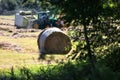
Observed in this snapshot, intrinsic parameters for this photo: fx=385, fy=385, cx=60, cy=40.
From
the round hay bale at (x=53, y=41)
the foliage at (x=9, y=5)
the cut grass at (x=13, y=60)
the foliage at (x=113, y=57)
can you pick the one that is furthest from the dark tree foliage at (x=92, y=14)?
the foliage at (x=9, y=5)

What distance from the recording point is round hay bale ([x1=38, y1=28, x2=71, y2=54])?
2175cm

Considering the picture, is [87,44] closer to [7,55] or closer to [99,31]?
[99,31]

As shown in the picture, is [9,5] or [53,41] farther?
[9,5]

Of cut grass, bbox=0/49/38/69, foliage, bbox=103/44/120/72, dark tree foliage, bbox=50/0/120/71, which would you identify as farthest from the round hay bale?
foliage, bbox=103/44/120/72

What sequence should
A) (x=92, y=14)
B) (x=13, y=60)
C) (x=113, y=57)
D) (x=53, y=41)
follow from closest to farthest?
(x=113, y=57) → (x=92, y=14) → (x=13, y=60) → (x=53, y=41)

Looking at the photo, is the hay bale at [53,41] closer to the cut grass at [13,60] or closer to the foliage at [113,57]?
the cut grass at [13,60]

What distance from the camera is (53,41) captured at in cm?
2223

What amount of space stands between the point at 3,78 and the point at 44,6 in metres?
4.21

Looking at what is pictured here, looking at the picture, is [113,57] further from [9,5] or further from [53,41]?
[9,5]

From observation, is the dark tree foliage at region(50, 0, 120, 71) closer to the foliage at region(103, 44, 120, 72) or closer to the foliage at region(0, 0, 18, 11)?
the foliage at region(103, 44, 120, 72)

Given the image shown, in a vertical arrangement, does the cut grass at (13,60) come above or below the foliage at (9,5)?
below

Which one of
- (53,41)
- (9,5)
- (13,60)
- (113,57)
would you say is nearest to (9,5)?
(9,5)

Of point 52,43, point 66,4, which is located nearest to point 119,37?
point 66,4

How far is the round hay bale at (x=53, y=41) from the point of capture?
21750mm
